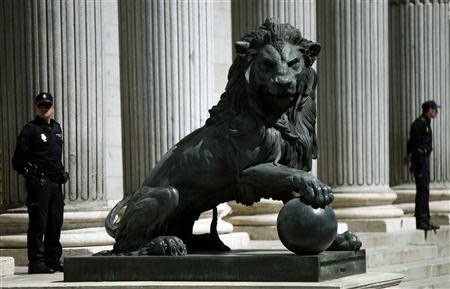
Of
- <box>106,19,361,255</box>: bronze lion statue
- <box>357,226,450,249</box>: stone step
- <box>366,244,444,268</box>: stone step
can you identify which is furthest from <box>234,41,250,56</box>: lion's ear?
<box>357,226,450,249</box>: stone step

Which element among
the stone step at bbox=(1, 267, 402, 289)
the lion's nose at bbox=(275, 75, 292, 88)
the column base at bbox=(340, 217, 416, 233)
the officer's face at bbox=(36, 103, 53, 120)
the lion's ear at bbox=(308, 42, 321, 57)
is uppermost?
the lion's ear at bbox=(308, 42, 321, 57)

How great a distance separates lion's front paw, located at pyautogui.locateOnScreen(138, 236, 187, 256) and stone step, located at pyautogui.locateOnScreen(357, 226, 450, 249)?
12.3m

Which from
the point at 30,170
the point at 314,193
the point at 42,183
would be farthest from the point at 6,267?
the point at 314,193

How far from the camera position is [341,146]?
29.8 meters

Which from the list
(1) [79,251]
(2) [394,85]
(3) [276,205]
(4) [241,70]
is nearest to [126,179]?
(1) [79,251]

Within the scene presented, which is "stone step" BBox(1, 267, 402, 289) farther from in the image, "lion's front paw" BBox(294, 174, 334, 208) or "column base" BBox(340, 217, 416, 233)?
"column base" BBox(340, 217, 416, 233)

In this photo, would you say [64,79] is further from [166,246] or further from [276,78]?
[166,246]

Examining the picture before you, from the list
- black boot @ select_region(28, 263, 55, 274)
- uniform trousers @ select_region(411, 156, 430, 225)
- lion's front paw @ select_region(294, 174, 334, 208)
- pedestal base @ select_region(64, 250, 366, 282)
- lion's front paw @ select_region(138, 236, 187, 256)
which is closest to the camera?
pedestal base @ select_region(64, 250, 366, 282)

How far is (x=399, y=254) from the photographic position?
89.4 feet

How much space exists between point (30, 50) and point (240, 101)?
6826 millimetres

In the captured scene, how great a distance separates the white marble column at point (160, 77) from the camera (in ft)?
75.9

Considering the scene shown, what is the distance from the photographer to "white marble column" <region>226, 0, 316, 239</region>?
27062 millimetres

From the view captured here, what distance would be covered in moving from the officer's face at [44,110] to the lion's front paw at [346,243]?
18.4 feet

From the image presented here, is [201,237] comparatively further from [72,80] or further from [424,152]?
[424,152]
